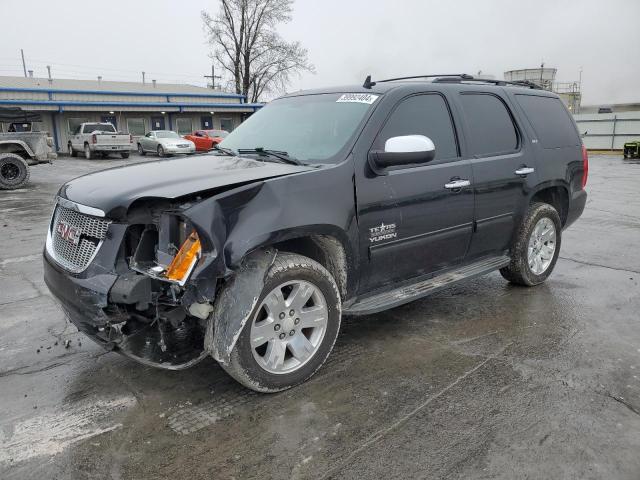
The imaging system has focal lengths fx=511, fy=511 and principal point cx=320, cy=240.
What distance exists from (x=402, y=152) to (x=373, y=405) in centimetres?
159

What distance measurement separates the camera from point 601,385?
10.5 feet

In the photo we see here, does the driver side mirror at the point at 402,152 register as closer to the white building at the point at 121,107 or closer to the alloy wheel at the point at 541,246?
the alloy wheel at the point at 541,246

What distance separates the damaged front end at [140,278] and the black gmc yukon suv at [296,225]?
0.01 meters

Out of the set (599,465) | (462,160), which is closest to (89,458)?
(599,465)

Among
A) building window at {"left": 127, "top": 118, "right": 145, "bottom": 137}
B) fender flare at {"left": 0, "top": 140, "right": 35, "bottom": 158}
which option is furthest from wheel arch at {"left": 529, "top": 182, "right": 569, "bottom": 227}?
building window at {"left": 127, "top": 118, "right": 145, "bottom": 137}

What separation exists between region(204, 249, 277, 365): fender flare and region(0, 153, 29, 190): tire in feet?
45.6

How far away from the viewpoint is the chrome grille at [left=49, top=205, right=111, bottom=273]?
2.90m

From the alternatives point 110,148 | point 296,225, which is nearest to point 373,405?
point 296,225

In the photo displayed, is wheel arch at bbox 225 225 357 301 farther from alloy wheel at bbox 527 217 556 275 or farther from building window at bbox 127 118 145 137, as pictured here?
building window at bbox 127 118 145 137

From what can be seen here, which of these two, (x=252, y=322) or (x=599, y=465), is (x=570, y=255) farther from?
(x=252, y=322)

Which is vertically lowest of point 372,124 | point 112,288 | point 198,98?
point 112,288

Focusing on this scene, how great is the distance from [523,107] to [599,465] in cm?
342

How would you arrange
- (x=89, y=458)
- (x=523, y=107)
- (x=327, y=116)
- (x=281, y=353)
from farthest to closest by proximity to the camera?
(x=523, y=107), (x=327, y=116), (x=281, y=353), (x=89, y=458)

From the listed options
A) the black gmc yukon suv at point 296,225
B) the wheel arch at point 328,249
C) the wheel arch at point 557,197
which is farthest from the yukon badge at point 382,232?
the wheel arch at point 557,197
